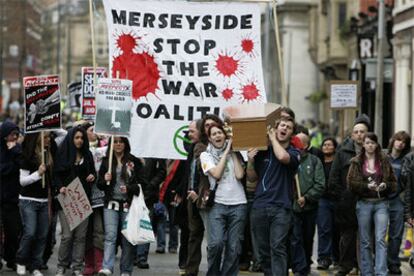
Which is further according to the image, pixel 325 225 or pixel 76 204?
pixel 325 225

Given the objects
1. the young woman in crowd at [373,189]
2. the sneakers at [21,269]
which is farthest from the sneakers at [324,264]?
the sneakers at [21,269]

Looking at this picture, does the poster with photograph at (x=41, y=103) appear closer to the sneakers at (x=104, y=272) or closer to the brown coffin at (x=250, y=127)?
the sneakers at (x=104, y=272)

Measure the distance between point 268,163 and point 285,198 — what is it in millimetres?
392

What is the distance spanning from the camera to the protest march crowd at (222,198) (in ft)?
44.8

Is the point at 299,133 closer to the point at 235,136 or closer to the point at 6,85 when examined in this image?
the point at 235,136

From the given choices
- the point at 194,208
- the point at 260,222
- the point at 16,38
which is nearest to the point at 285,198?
the point at 260,222

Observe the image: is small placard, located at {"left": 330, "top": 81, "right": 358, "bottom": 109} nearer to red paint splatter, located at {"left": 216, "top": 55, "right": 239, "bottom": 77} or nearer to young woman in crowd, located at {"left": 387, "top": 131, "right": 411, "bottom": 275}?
A: young woman in crowd, located at {"left": 387, "top": 131, "right": 411, "bottom": 275}

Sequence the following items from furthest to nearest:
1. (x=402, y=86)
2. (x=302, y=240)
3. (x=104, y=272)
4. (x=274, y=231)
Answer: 1. (x=402, y=86)
2. (x=302, y=240)
3. (x=104, y=272)
4. (x=274, y=231)

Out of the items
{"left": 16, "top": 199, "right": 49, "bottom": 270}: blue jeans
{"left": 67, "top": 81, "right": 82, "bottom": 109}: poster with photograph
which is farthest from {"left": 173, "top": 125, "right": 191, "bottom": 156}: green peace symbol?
{"left": 67, "top": 81, "right": 82, "bottom": 109}: poster with photograph

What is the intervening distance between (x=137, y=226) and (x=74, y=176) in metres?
1.10

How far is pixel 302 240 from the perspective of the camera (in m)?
16.5

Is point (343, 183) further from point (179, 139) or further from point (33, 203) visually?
point (33, 203)

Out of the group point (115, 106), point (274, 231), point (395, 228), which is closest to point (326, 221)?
point (395, 228)

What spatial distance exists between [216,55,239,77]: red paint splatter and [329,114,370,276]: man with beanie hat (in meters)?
2.09
